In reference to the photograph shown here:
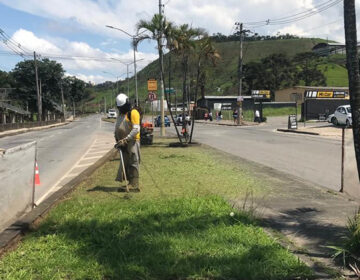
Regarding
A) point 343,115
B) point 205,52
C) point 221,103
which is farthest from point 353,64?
point 221,103

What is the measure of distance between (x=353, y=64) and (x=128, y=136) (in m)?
4.18

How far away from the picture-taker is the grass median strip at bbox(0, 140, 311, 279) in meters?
3.93

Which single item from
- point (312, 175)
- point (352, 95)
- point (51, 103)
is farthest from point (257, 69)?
point (352, 95)

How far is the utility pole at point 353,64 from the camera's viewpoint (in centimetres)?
429

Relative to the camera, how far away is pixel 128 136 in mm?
7457

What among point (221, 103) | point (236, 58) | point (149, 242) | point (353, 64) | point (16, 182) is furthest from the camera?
point (236, 58)

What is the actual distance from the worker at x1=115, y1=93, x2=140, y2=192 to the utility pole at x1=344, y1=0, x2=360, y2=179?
406 centimetres

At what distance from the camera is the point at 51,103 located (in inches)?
2980

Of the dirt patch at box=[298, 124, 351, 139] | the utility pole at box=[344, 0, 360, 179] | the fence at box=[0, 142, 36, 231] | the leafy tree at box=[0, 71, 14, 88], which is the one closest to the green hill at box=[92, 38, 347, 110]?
the leafy tree at box=[0, 71, 14, 88]

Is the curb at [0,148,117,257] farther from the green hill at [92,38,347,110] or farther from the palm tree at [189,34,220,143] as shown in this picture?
the green hill at [92,38,347,110]

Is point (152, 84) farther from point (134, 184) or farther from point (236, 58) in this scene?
point (236, 58)

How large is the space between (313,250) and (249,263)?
37.6 inches

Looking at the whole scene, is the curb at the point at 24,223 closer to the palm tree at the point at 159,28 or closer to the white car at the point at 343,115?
the palm tree at the point at 159,28

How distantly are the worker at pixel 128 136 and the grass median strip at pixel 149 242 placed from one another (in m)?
0.45
